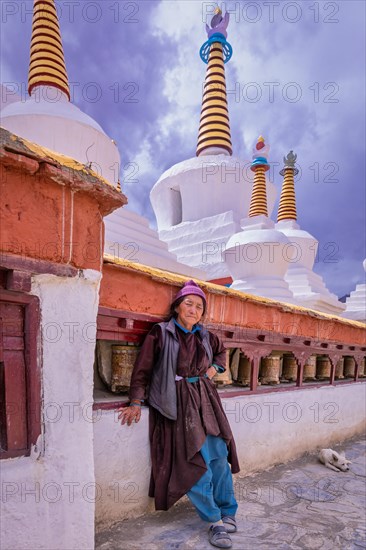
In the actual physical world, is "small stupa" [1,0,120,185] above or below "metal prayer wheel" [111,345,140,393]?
above

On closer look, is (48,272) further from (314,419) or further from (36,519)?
(314,419)

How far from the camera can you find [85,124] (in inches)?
236

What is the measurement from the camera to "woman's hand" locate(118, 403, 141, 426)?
235 cm

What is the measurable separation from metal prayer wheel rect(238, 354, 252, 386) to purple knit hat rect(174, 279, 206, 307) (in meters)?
1.47

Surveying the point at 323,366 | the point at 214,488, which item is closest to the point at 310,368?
the point at 323,366

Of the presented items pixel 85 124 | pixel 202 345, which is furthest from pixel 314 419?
pixel 85 124

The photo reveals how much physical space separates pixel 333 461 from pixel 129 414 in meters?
2.86

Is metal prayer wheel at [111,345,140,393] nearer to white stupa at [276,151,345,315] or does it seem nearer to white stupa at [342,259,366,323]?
white stupa at [276,151,345,315]

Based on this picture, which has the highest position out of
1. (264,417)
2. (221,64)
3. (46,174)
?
(221,64)

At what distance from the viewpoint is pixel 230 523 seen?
8.05 feet

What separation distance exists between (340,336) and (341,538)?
3073 millimetres

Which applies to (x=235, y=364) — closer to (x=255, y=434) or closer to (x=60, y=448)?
(x=255, y=434)

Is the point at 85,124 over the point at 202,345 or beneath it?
over

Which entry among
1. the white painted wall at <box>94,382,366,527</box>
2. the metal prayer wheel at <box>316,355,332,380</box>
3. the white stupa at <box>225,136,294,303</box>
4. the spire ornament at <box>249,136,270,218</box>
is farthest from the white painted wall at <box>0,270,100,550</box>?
the spire ornament at <box>249,136,270,218</box>
